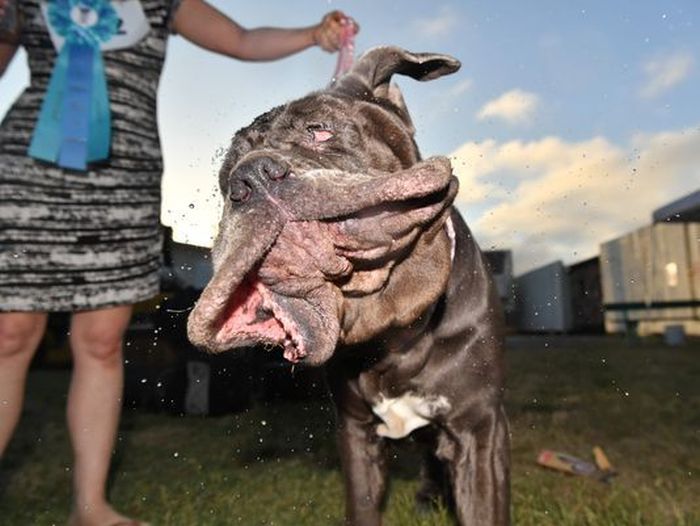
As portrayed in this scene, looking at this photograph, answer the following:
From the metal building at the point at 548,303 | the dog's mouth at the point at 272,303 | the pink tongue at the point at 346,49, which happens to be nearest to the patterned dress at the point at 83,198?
the pink tongue at the point at 346,49

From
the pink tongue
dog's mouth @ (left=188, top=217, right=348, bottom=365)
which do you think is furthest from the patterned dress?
dog's mouth @ (left=188, top=217, right=348, bottom=365)

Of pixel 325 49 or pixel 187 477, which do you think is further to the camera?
pixel 187 477

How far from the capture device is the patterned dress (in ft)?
8.61

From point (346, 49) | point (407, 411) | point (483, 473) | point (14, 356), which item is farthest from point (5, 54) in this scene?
point (483, 473)

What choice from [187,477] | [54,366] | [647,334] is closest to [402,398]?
[187,477]

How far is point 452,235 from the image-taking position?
2027 millimetres

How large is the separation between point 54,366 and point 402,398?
28.7 ft

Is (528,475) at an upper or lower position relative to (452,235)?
lower

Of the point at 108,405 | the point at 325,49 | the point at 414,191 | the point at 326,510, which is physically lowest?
the point at 326,510

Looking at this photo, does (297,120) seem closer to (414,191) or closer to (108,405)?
(414,191)

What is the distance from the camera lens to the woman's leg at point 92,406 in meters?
2.76

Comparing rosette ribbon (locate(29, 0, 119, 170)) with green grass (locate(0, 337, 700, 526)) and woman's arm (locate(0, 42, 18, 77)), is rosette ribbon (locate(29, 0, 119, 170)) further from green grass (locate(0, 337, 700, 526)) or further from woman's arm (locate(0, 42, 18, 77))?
green grass (locate(0, 337, 700, 526))

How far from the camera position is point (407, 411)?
2.30m

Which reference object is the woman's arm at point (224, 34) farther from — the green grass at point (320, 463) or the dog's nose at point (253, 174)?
the green grass at point (320, 463)
